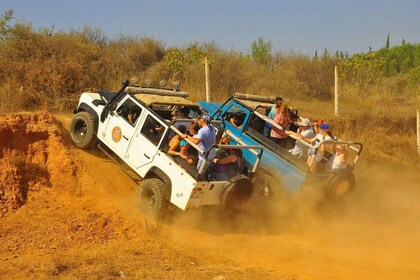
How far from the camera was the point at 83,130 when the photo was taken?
1052 centimetres

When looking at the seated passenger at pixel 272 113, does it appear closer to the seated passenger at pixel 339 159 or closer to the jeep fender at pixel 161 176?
the seated passenger at pixel 339 159

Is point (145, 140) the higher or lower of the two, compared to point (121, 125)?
lower

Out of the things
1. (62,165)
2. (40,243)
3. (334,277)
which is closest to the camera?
(334,277)

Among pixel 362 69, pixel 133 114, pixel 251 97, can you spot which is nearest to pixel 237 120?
pixel 251 97

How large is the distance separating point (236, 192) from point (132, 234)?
194cm

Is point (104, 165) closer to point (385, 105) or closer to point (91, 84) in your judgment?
point (91, 84)

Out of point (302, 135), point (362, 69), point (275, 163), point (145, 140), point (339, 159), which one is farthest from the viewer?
point (362, 69)

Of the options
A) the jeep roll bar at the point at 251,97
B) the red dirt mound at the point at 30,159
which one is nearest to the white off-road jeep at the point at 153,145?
the red dirt mound at the point at 30,159

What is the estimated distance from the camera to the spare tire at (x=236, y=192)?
28.9 ft

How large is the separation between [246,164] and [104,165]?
9.52 feet

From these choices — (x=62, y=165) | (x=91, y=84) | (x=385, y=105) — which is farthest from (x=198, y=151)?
(x=385, y=105)

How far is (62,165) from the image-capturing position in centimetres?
980

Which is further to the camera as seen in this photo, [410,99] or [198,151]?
[410,99]

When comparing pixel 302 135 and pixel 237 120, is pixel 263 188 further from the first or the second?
pixel 237 120
